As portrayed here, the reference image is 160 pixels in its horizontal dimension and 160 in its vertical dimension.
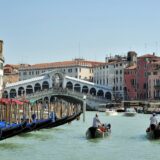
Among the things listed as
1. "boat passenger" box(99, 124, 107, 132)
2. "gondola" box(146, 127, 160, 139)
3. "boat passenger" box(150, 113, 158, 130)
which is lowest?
"gondola" box(146, 127, 160, 139)

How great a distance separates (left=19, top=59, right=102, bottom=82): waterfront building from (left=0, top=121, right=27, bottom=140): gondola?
36263 mm

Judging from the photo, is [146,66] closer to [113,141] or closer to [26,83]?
[26,83]

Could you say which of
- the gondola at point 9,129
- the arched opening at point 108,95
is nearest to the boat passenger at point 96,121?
the gondola at point 9,129

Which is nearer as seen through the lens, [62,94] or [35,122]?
[35,122]

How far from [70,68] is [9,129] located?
124ft

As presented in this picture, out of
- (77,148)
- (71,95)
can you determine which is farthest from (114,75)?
(77,148)

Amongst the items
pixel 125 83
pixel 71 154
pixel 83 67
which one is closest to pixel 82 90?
pixel 125 83

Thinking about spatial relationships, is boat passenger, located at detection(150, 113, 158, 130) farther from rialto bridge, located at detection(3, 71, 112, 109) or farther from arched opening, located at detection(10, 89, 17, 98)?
arched opening, located at detection(10, 89, 17, 98)

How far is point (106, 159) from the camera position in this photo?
374 inches

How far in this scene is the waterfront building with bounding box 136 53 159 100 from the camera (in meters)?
40.7

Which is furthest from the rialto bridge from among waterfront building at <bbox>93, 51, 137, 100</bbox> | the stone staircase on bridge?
the stone staircase on bridge

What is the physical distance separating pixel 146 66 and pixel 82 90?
4.55 m

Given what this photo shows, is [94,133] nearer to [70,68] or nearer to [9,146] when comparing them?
[9,146]

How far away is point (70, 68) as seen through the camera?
47938 mm
